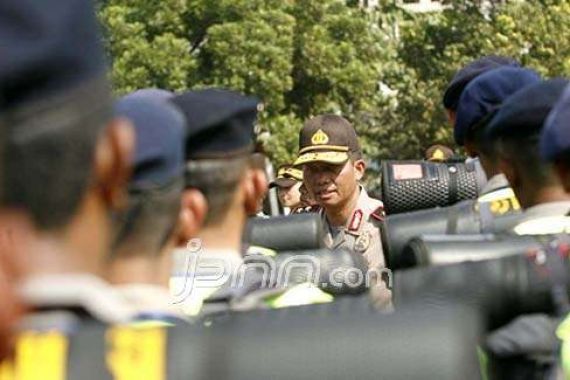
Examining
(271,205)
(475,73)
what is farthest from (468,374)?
(271,205)

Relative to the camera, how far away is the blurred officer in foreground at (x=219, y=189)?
339 centimetres

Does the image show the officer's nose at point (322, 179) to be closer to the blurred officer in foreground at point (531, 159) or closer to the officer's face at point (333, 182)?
the officer's face at point (333, 182)

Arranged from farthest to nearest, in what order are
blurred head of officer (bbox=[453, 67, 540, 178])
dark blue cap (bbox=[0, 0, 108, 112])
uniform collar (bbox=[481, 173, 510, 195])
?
blurred head of officer (bbox=[453, 67, 540, 178]), uniform collar (bbox=[481, 173, 510, 195]), dark blue cap (bbox=[0, 0, 108, 112])

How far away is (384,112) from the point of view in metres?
37.8

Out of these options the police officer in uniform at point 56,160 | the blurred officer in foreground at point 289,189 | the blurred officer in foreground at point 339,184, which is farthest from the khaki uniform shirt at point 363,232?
the police officer in uniform at point 56,160

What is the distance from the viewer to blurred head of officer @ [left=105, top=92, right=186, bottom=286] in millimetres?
2588

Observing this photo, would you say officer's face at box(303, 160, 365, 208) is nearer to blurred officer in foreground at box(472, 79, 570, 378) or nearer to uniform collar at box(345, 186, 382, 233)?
uniform collar at box(345, 186, 382, 233)

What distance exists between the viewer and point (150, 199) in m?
2.69

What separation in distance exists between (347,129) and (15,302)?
570 cm

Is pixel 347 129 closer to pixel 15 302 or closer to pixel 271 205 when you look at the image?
pixel 271 205

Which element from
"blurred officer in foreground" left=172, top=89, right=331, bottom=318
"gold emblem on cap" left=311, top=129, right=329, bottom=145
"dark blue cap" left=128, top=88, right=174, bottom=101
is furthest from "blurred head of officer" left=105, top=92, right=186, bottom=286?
"gold emblem on cap" left=311, top=129, right=329, bottom=145

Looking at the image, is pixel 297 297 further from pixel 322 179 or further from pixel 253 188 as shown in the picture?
pixel 322 179

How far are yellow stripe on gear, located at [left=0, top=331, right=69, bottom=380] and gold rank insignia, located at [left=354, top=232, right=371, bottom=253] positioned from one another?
472 cm

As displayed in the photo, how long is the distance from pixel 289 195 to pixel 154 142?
8030mm
